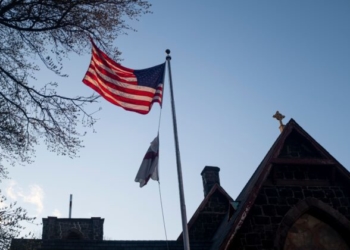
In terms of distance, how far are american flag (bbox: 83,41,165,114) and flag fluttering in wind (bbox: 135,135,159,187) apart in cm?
97

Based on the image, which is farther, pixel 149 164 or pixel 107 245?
pixel 107 245

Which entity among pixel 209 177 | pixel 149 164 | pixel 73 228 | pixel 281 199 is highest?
pixel 209 177

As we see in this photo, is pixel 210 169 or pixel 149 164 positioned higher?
pixel 210 169

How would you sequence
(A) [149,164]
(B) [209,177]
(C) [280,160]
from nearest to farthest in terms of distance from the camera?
1. (A) [149,164]
2. (C) [280,160]
3. (B) [209,177]

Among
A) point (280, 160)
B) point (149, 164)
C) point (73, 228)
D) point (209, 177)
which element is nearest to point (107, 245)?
point (149, 164)

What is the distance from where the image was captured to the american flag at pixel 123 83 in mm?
10172

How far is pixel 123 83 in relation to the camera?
34.3 ft

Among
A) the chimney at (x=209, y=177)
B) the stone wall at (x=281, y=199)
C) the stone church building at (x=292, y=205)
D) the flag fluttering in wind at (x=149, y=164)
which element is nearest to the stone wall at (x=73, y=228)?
the chimney at (x=209, y=177)

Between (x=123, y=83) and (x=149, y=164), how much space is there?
2.35m

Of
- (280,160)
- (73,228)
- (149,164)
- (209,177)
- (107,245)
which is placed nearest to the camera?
(149,164)

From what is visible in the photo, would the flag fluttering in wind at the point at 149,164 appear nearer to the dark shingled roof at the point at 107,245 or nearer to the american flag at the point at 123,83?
the american flag at the point at 123,83

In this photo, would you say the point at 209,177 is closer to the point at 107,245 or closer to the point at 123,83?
the point at 107,245

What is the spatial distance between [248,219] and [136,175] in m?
3.79

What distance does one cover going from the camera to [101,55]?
34.9 ft
